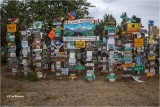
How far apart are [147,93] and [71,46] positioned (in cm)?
541

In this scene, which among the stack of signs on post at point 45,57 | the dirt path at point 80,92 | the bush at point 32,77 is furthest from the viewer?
the stack of signs on post at point 45,57

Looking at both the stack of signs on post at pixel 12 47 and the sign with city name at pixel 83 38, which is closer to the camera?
the sign with city name at pixel 83 38

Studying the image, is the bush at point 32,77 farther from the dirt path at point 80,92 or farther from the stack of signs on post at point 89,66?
the stack of signs on post at point 89,66

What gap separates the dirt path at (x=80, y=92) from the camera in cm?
1061

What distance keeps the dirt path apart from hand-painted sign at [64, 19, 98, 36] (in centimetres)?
273

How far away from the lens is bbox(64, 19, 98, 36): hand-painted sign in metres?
15.5

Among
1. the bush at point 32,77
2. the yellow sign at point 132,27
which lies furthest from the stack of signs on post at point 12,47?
the yellow sign at point 132,27

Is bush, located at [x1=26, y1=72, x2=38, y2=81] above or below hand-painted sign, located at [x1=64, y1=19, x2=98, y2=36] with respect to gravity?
below

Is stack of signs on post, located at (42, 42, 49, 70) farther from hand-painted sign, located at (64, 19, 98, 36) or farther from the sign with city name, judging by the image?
the sign with city name

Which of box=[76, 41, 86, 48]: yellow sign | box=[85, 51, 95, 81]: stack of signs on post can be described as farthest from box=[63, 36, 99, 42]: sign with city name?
box=[85, 51, 95, 81]: stack of signs on post

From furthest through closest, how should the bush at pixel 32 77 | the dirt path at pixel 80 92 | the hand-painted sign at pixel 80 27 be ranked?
the hand-painted sign at pixel 80 27
the bush at pixel 32 77
the dirt path at pixel 80 92

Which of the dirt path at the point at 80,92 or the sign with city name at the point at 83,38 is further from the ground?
the sign with city name at the point at 83,38

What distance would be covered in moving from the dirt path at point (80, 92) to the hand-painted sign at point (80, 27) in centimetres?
273

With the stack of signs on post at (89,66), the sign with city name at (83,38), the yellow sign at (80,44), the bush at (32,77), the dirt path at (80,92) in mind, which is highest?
the sign with city name at (83,38)
